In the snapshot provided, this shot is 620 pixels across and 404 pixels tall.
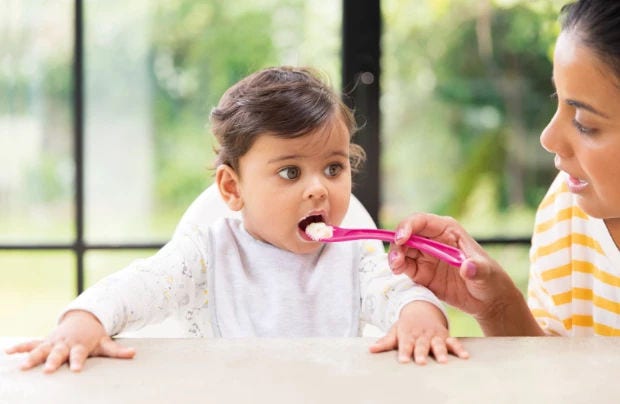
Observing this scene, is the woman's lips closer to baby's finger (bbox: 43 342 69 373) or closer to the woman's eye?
the woman's eye

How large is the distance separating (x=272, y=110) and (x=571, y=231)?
558mm

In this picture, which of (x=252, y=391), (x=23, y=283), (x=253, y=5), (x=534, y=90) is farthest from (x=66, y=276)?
(x=252, y=391)

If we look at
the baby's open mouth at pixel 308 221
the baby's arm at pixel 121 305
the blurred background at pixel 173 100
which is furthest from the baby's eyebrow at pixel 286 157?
the blurred background at pixel 173 100

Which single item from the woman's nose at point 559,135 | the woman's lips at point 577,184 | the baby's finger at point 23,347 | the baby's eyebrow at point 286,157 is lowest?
the baby's finger at point 23,347

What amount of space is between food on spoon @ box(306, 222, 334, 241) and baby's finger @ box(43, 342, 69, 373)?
1.75ft

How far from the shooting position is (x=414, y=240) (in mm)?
1261

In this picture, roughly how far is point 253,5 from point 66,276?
1.05 metres

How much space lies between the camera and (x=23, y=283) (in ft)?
9.01

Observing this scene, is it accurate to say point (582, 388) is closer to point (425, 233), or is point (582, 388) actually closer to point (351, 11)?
point (425, 233)

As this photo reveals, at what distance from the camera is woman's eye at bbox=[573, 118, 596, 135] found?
113cm

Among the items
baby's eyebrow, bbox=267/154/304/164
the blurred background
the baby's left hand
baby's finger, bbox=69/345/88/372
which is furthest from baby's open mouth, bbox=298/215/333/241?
the blurred background

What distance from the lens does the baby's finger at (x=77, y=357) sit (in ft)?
2.90

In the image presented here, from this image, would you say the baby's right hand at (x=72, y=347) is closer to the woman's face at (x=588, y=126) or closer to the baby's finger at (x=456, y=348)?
the baby's finger at (x=456, y=348)

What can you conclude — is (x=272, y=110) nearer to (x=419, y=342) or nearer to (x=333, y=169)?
(x=333, y=169)
